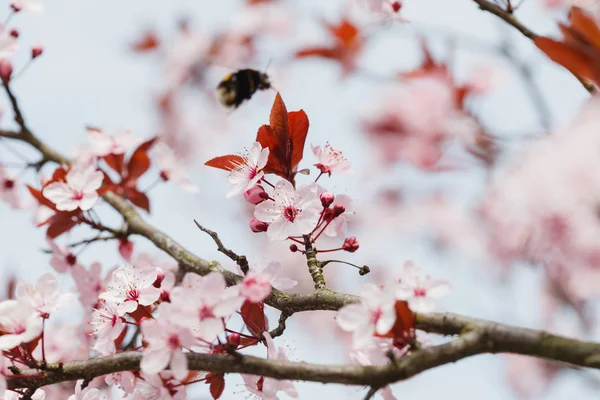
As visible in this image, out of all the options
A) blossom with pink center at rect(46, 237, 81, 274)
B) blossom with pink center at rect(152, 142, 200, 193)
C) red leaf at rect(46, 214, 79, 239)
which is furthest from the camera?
blossom with pink center at rect(152, 142, 200, 193)

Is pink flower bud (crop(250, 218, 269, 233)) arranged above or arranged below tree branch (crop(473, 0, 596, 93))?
below

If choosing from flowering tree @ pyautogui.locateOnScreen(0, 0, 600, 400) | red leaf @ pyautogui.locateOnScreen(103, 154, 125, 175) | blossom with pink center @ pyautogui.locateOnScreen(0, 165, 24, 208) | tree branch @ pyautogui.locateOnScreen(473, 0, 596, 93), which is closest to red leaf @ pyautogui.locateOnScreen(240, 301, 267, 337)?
flowering tree @ pyautogui.locateOnScreen(0, 0, 600, 400)

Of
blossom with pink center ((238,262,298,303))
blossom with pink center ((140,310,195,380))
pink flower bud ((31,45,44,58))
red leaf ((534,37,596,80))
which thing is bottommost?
blossom with pink center ((140,310,195,380))

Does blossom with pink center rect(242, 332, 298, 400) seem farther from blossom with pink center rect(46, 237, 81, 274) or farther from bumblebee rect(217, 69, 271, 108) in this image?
bumblebee rect(217, 69, 271, 108)

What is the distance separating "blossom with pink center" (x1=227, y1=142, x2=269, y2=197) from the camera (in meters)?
1.30

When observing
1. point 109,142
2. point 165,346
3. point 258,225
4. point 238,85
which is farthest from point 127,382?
point 238,85

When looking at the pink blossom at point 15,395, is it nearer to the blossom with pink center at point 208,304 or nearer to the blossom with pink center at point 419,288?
the blossom with pink center at point 208,304

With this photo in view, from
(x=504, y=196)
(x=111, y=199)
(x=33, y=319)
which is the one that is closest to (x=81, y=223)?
(x=111, y=199)

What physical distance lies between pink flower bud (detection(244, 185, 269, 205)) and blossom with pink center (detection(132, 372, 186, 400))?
17.3 inches

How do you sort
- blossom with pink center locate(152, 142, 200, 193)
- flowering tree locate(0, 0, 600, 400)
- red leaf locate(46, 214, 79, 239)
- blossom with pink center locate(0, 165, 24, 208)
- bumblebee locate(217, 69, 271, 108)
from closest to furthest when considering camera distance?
flowering tree locate(0, 0, 600, 400)
red leaf locate(46, 214, 79, 239)
blossom with pink center locate(152, 142, 200, 193)
blossom with pink center locate(0, 165, 24, 208)
bumblebee locate(217, 69, 271, 108)

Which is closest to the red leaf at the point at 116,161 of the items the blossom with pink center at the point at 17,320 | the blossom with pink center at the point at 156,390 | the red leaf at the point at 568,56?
the blossom with pink center at the point at 17,320

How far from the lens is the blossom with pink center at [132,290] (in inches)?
52.8

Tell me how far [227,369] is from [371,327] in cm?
28

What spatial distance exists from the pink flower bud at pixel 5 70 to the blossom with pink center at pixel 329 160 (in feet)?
4.35
